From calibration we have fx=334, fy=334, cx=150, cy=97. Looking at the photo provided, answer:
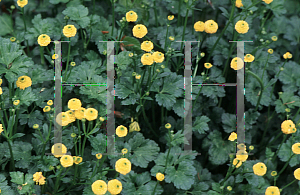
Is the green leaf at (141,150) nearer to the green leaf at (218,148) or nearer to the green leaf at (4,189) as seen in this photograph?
the green leaf at (218,148)

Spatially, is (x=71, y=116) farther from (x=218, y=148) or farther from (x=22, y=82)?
A: (x=218, y=148)

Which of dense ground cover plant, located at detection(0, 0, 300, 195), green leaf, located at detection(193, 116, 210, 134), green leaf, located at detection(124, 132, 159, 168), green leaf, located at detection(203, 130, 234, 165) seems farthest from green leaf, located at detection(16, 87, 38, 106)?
green leaf, located at detection(203, 130, 234, 165)

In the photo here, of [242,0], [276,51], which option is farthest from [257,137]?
[242,0]

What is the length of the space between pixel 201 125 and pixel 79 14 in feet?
3.27

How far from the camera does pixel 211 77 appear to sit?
208 cm

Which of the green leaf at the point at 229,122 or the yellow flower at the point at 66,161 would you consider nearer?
the yellow flower at the point at 66,161

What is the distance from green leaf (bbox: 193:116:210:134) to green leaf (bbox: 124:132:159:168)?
0.26 metres

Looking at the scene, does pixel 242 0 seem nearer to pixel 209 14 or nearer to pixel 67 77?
pixel 209 14

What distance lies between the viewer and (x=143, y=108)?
1.85m

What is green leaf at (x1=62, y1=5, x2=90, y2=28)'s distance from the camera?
2.01 metres

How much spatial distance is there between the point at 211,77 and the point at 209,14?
2.18 feet

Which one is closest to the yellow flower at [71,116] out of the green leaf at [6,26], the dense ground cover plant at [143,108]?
the dense ground cover plant at [143,108]

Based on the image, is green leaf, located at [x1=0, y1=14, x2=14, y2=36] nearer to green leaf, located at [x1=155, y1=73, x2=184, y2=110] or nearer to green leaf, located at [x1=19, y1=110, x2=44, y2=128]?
green leaf, located at [x1=19, y1=110, x2=44, y2=128]

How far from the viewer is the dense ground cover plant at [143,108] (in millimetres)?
1623
